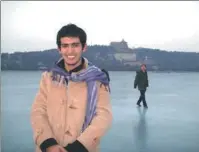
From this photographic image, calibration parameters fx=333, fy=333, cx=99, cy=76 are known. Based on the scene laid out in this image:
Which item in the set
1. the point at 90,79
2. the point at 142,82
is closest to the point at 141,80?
the point at 142,82

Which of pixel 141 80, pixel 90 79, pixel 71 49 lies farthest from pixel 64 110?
pixel 141 80

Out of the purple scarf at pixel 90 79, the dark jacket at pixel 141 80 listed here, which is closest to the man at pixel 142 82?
the dark jacket at pixel 141 80

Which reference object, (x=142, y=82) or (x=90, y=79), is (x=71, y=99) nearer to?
(x=90, y=79)

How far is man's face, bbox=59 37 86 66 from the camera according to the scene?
163 cm

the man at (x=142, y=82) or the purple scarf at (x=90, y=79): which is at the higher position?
the purple scarf at (x=90, y=79)

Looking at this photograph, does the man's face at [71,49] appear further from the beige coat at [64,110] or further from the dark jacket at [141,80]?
the dark jacket at [141,80]

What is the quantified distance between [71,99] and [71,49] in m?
0.25

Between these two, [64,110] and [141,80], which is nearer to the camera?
[64,110]

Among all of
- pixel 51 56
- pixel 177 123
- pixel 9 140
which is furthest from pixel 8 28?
pixel 177 123

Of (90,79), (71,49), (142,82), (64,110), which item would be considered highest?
(71,49)

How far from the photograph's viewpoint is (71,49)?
1630 mm

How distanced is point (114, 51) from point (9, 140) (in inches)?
82.2

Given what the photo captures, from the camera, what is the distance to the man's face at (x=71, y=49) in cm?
163

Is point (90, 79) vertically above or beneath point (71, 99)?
above
